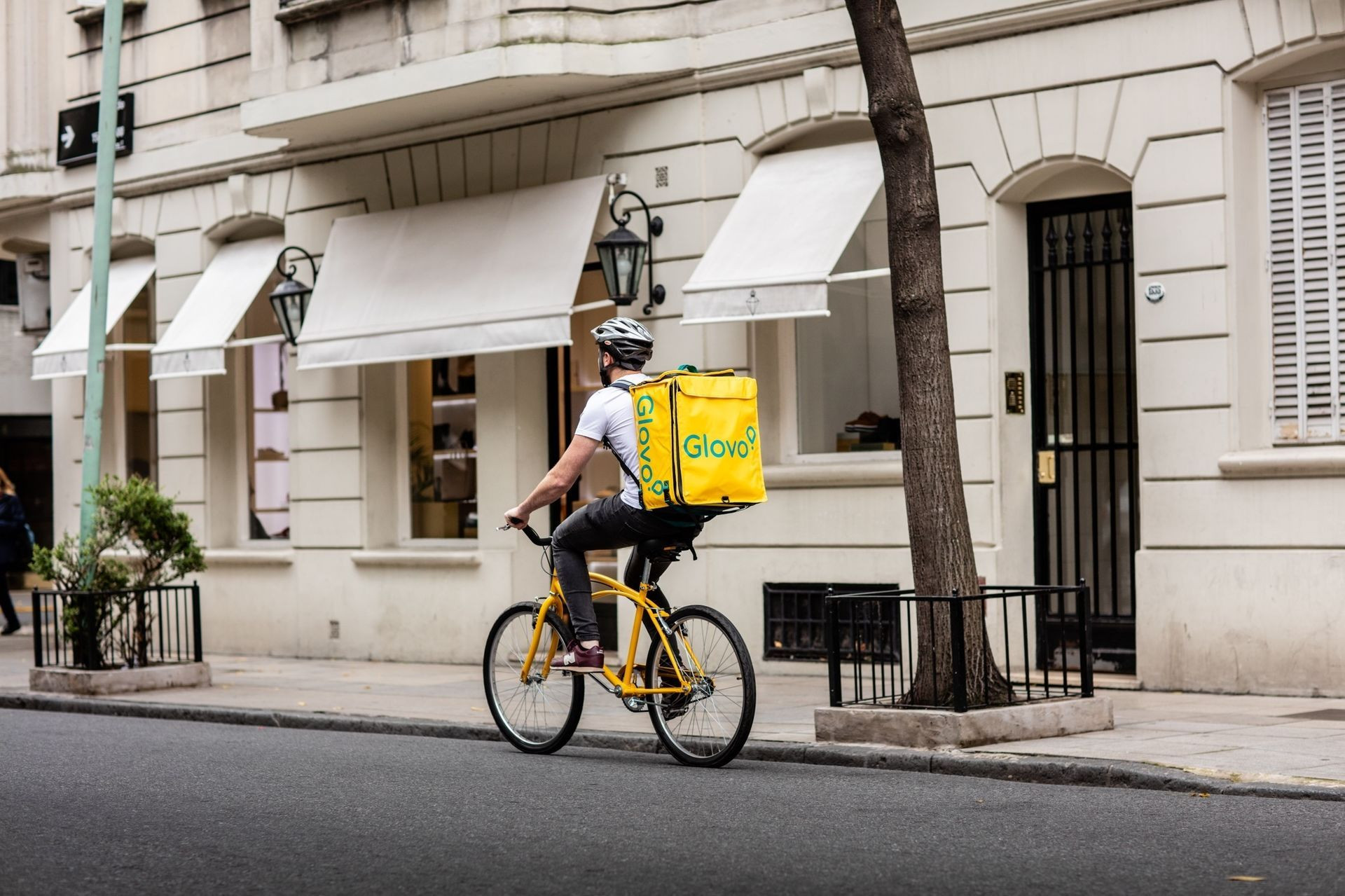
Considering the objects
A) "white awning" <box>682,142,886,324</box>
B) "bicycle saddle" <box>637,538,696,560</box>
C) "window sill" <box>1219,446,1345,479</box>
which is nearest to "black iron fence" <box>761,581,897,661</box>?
"white awning" <box>682,142,886,324</box>

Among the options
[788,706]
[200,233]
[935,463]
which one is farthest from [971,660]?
[200,233]

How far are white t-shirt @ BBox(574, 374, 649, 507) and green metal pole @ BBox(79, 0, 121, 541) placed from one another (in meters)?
6.56

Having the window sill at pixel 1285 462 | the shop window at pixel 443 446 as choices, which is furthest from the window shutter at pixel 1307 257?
the shop window at pixel 443 446

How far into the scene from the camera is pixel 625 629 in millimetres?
12852

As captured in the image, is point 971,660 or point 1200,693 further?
point 1200,693

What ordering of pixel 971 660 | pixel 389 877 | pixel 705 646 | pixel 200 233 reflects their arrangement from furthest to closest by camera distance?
pixel 200 233 → pixel 971 660 → pixel 705 646 → pixel 389 877

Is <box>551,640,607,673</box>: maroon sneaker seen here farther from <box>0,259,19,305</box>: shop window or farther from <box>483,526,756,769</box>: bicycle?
<box>0,259,19,305</box>: shop window

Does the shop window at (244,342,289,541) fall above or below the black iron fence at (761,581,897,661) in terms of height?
above

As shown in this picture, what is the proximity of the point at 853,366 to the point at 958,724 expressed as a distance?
5.24 meters

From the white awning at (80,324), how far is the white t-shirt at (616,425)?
34.9 ft

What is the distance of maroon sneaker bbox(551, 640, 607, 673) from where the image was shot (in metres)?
8.95

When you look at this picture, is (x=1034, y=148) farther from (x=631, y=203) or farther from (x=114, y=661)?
(x=114, y=661)

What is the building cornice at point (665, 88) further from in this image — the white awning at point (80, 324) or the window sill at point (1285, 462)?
the window sill at point (1285, 462)

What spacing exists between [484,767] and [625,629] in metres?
4.04
